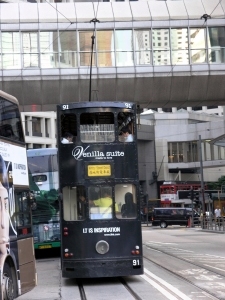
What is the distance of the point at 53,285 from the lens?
16.2m

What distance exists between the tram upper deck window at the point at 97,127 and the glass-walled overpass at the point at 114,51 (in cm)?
1404

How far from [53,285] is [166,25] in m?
16.7

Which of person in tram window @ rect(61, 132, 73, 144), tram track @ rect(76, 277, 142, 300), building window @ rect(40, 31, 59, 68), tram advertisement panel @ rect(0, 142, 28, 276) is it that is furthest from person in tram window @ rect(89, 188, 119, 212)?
building window @ rect(40, 31, 59, 68)

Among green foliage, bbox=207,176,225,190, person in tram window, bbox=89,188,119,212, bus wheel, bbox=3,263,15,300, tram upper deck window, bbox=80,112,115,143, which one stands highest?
green foliage, bbox=207,176,225,190

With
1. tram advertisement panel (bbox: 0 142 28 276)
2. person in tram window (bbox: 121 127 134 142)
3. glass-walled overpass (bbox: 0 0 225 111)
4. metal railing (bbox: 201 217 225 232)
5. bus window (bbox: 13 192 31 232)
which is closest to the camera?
tram advertisement panel (bbox: 0 142 28 276)

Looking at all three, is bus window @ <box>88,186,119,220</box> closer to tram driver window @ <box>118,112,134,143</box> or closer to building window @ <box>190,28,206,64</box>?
tram driver window @ <box>118,112,134,143</box>

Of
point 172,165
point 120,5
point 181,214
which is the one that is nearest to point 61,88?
point 120,5

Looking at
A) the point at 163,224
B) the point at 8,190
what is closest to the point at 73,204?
the point at 8,190

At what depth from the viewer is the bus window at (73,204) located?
15.3 metres

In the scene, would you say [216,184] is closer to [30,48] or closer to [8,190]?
[30,48]

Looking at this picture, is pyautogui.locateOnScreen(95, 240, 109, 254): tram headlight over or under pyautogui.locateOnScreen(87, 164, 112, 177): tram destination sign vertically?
under

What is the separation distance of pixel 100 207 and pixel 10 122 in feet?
11.9

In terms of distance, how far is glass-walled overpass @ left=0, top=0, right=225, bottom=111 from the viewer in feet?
97.0

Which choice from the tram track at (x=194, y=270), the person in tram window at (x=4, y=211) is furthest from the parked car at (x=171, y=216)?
the person in tram window at (x=4, y=211)
